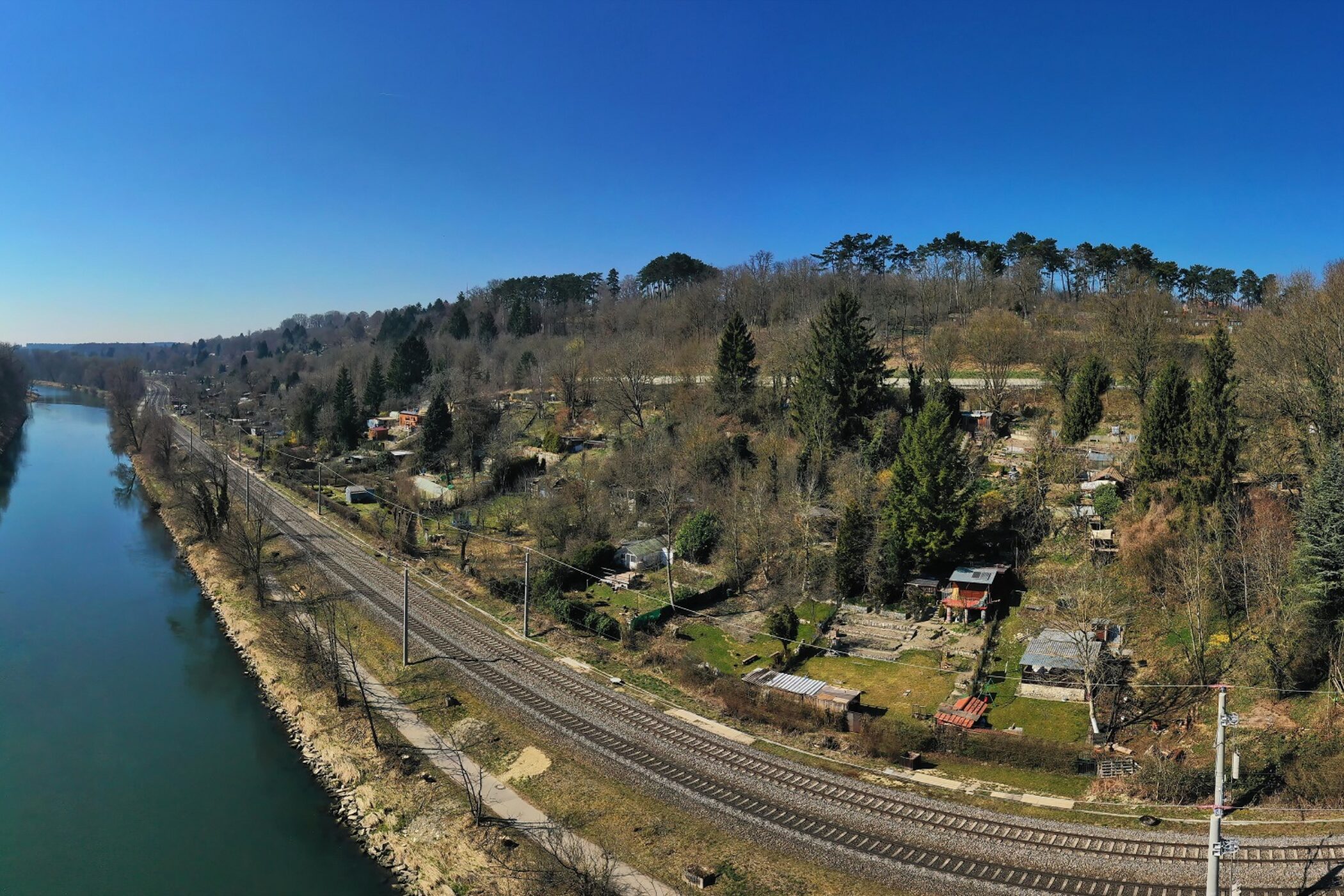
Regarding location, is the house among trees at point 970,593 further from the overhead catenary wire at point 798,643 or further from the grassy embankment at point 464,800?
the grassy embankment at point 464,800

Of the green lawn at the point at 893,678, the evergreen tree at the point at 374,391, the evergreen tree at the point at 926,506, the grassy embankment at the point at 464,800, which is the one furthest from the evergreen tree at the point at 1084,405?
the evergreen tree at the point at 374,391

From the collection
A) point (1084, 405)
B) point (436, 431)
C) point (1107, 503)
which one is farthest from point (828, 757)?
point (436, 431)

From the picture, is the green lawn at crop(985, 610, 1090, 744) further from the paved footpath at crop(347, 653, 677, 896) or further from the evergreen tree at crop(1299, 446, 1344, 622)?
the paved footpath at crop(347, 653, 677, 896)

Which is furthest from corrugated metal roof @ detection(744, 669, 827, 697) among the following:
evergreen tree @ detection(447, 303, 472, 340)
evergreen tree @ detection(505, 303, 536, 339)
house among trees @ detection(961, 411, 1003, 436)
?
evergreen tree @ detection(447, 303, 472, 340)

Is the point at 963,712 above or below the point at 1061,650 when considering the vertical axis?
below

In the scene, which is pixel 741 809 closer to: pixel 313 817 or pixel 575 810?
pixel 575 810

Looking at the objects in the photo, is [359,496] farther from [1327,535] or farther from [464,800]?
[1327,535]

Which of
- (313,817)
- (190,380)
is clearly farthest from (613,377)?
(190,380)
